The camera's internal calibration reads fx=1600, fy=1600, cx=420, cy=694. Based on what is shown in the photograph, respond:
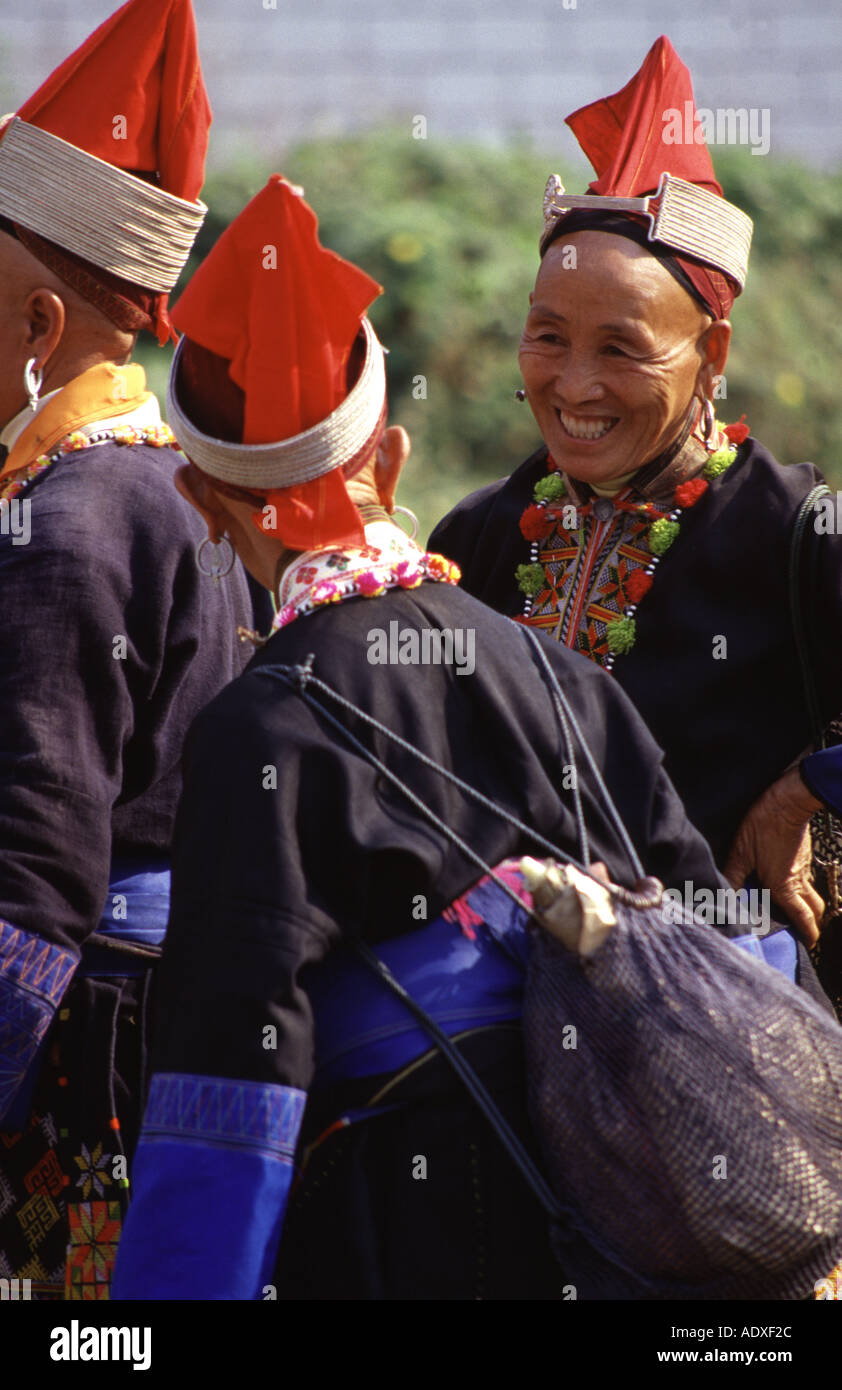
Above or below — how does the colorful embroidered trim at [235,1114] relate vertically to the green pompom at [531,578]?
below

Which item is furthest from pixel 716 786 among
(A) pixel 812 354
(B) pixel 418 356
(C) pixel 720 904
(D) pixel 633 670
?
(A) pixel 812 354

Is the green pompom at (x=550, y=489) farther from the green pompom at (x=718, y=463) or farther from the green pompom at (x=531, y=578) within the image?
the green pompom at (x=718, y=463)

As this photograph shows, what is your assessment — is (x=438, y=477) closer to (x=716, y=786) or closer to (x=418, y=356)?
(x=418, y=356)

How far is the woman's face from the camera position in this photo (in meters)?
2.93

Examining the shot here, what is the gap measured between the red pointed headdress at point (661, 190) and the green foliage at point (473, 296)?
699 centimetres

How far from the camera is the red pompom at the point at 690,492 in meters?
2.99

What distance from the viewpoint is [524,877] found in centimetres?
181

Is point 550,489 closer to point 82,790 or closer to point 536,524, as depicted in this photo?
point 536,524

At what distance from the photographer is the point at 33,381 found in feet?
8.93

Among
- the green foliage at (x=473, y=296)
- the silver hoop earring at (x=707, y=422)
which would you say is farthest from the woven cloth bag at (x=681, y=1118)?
the green foliage at (x=473, y=296)

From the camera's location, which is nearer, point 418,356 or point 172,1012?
point 172,1012

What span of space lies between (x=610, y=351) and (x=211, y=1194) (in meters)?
1.80

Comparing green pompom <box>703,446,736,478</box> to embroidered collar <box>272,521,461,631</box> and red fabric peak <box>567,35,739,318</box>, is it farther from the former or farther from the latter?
embroidered collar <box>272,521,461,631</box>
